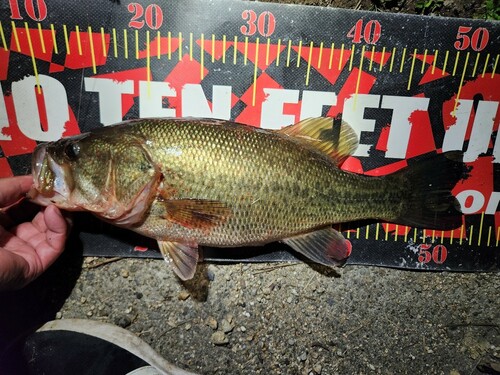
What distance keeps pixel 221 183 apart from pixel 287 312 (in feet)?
3.09

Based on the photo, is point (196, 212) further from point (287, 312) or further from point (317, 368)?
point (317, 368)

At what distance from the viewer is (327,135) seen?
200cm

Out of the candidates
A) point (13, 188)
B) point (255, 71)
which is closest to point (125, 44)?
point (255, 71)

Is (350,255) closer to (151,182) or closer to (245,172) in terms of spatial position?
(245,172)

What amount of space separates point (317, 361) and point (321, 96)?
149 centimetres

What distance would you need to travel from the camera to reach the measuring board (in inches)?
78.2

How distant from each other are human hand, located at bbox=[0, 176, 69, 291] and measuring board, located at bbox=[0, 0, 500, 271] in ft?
0.70

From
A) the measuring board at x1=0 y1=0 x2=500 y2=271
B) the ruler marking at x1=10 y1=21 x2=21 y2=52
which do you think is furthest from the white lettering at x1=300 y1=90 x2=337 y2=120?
the ruler marking at x1=10 y1=21 x2=21 y2=52

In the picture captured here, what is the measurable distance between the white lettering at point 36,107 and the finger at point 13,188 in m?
0.29

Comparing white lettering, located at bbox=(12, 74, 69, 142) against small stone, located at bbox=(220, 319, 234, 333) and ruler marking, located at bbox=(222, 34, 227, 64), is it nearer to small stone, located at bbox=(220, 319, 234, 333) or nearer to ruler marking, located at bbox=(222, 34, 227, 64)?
ruler marking, located at bbox=(222, 34, 227, 64)

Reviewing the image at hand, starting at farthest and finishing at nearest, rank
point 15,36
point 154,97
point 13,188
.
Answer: point 154,97
point 15,36
point 13,188

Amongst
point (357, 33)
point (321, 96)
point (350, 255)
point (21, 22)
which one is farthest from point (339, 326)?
point (21, 22)

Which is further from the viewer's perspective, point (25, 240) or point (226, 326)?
point (226, 326)

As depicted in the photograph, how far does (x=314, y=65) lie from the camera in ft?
6.79
